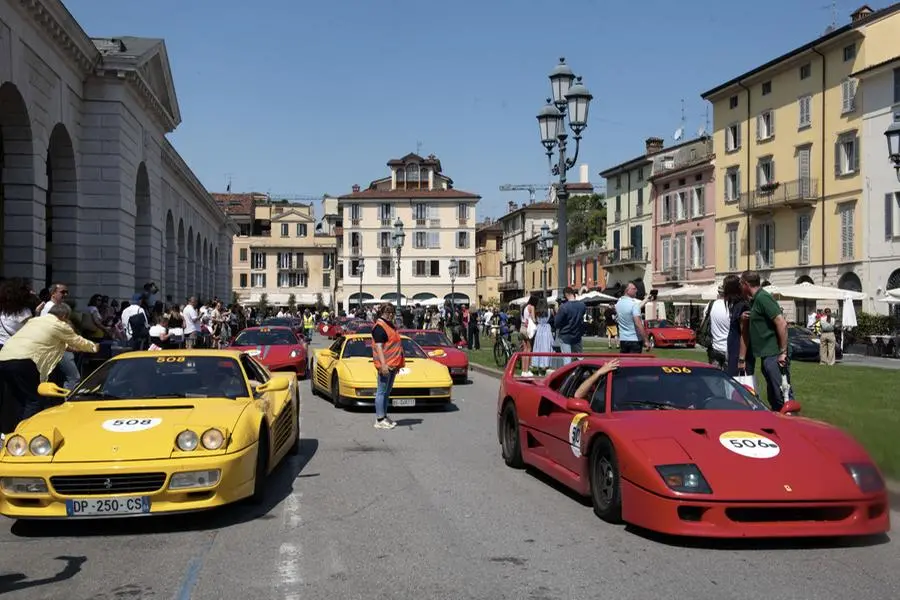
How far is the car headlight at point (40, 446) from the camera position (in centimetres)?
643

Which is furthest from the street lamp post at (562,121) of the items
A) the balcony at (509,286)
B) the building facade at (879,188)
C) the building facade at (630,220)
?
the balcony at (509,286)

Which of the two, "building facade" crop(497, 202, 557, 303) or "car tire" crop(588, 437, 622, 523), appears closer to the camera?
"car tire" crop(588, 437, 622, 523)

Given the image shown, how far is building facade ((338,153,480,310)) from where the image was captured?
9231 cm

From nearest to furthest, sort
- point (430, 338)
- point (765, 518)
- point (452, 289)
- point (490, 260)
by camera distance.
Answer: point (765, 518)
point (430, 338)
point (452, 289)
point (490, 260)

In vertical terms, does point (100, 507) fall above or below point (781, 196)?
below

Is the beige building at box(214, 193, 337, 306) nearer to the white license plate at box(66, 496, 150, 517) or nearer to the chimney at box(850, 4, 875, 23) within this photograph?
the chimney at box(850, 4, 875, 23)

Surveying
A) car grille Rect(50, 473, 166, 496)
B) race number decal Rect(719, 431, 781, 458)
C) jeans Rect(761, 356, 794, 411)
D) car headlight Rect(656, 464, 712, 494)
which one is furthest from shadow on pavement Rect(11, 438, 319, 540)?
jeans Rect(761, 356, 794, 411)

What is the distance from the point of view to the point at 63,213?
30.1 m

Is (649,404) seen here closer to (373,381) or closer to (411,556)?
Answer: (411,556)

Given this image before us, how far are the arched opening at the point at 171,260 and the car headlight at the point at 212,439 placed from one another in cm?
4266

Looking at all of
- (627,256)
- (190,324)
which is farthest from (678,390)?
(627,256)

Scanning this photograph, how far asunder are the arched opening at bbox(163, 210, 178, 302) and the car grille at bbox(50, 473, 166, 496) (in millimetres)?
42804

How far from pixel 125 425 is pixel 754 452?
4527 mm

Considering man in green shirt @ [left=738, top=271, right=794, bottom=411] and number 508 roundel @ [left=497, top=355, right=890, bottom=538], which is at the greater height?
man in green shirt @ [left=738, top=271, right=794, bottom=411]
